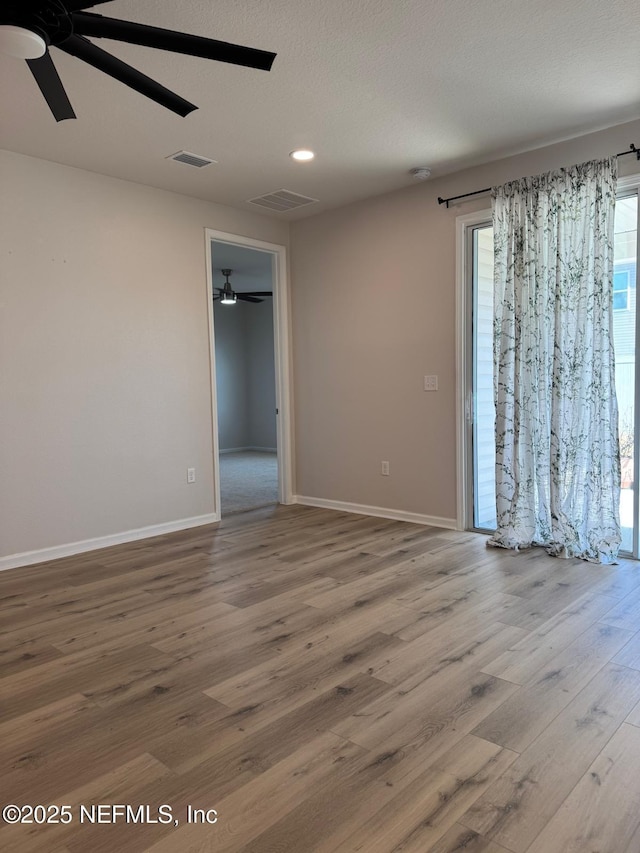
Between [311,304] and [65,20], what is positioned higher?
[65,20]

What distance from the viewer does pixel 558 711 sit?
1.99m

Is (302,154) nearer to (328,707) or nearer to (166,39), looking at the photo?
(166,39)

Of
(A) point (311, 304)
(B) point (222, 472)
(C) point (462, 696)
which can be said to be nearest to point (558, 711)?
(C) point (462, 696)

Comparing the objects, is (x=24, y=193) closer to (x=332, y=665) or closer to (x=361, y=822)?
(x=332, y=665)

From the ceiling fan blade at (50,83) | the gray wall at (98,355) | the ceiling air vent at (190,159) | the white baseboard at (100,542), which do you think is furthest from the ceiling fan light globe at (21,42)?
the white baseboard at (100,542)

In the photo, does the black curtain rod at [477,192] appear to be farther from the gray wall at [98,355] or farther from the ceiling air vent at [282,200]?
the gray wall at [98,355]

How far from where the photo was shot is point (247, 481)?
7125 mm

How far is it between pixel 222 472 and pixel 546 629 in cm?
588

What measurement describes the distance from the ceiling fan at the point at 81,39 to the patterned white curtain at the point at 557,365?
2.45m

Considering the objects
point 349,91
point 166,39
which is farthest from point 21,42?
point 349,91

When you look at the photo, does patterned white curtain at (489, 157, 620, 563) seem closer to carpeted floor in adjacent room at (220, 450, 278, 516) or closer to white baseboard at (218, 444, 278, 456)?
carpeted floor in adjacent room at (220, 450, 278, 516)

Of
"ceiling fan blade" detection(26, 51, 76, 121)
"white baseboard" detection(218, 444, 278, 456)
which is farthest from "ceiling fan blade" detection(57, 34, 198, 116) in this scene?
"white baseboard" detection(218, 444, 278, 456)

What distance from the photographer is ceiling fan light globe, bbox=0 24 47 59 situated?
1784mm

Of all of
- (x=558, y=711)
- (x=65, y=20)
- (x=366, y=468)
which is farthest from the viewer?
(x=366, y=468)
